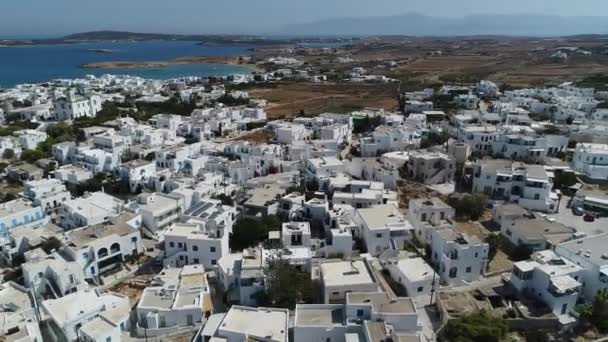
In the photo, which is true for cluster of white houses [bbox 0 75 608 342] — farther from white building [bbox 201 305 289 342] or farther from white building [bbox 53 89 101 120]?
white building [bbox 53 89 101 120]

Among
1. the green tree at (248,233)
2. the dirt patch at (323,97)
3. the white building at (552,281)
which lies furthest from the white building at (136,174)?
the dirt patch at (323,97)

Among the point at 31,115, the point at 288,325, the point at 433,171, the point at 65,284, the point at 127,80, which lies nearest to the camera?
the point at 288,325

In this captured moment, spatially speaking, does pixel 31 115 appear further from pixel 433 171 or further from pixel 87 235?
pixel 433 171

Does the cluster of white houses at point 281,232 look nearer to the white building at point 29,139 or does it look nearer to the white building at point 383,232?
the white building at point 383,232

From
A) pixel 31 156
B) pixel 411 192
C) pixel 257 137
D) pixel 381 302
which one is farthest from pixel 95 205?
pixel 257 137

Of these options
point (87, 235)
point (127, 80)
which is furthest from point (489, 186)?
point (127, 80)
